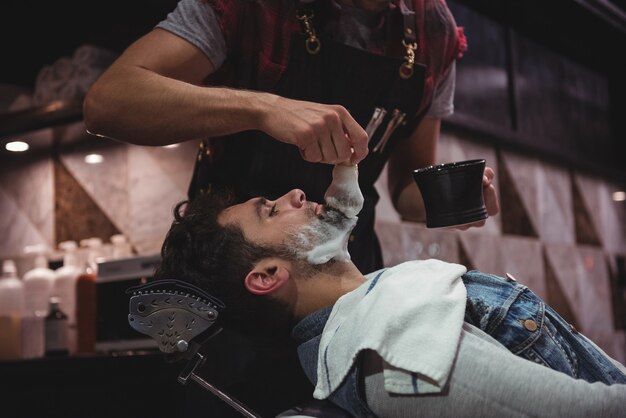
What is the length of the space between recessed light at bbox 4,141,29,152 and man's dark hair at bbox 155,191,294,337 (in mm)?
2184

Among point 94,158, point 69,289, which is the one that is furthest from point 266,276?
point 94,158

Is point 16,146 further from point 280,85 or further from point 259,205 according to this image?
point 259,205

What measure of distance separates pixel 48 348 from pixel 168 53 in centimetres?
158

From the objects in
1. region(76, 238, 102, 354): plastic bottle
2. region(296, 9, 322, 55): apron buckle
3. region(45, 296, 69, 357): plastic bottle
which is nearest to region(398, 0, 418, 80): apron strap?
region(296, 9, 322, 55): apron buckle

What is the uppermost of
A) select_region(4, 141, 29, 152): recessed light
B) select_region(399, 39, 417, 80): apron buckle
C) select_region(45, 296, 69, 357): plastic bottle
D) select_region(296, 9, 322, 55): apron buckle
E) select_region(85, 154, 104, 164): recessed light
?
select_region(296, 9, 322, 55): apron buckle

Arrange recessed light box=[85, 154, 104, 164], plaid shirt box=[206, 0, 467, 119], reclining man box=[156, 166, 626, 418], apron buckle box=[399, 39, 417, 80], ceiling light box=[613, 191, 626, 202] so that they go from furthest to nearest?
ceiling light box=[613, 191, 626, 202] < recessed light box=[85, 154, 104, 164] < apron buckle box=[399, 39, 417, 80] < plaid shirt box=[206, 0, 467, 119] < reclining man box=[156, 166, 626, 418]

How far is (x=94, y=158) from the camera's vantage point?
3467 millimetres

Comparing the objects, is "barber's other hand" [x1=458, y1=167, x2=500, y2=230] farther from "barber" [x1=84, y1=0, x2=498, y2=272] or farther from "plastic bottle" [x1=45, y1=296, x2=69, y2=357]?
"plastic bottle" [x1=45, y1=296, x2=69, y2=357]

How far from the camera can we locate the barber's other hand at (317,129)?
4.51 feet

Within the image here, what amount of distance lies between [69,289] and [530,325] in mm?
2228

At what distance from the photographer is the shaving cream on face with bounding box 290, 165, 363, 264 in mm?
1616

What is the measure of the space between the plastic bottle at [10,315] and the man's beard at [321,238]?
5.97 feet

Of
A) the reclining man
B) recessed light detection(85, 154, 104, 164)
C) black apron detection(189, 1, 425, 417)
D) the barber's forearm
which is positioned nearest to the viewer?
the reclining man

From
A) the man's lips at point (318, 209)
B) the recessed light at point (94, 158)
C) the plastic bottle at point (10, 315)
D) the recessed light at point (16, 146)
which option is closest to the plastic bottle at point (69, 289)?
the plastic bottle at point (10, 315)
